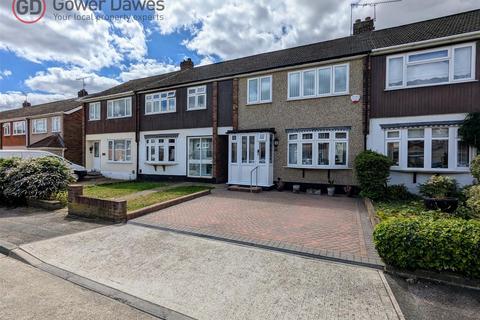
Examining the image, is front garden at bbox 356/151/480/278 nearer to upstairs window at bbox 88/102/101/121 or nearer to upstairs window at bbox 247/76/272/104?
upstairs window at bbox 247/76/272/104

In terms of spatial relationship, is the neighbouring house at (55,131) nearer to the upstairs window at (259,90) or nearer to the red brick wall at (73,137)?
the red brick wall at (73,137)

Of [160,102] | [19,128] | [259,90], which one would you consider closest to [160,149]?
[160,102]

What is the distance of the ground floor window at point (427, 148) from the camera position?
9.30m

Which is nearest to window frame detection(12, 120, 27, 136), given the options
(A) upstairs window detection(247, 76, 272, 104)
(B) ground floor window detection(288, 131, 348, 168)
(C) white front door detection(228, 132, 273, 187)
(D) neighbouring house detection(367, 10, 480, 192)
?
(C) white front door detection(228, 132, 273, 187)

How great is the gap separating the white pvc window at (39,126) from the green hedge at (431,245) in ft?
93.3

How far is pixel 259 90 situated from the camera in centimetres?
1327

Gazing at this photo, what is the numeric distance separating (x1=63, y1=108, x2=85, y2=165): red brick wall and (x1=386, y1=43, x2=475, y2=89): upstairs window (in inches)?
905

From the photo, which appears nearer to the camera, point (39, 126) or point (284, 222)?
point (284, 222)

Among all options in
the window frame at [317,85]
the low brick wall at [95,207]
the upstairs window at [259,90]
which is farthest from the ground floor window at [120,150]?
the window frame at [317,85]

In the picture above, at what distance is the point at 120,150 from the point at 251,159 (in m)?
10.7

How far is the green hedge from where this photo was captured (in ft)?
12.2

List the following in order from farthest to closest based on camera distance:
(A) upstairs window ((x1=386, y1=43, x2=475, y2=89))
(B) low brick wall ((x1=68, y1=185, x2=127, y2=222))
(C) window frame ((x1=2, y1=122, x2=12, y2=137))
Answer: (C) window frame ((x1=2, y1=122, x2=12, y2=137)), (A) upstairs window ((x1=386, y1=43, x2=475, y2=89)), (B) low brick wall ((x1=68, y1=185, x2=127, y2=222))

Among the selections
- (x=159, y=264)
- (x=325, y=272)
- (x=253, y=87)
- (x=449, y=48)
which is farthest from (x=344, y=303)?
(x=253, y=87)

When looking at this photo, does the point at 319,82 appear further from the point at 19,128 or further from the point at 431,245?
the point at 19,128
